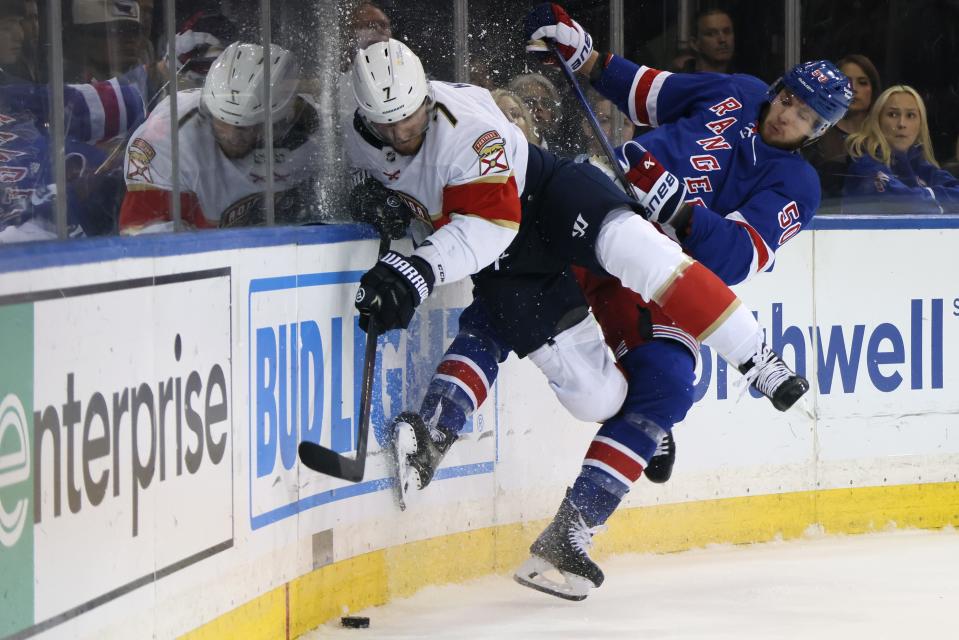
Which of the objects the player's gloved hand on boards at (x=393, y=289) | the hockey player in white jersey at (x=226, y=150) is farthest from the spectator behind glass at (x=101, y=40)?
the player's gloved hand on boards at (x=393, y=289)

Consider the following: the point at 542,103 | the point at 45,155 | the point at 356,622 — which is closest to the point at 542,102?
the point at 542,103

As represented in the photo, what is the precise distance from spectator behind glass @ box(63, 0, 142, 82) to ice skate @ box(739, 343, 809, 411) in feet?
5.07

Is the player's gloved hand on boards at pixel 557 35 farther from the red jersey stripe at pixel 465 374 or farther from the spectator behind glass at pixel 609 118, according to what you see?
the red jersey stripe at pixel 465 374

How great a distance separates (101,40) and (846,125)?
275 cm

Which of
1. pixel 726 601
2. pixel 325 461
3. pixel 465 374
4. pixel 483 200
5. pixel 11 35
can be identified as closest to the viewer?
pixel 11 35

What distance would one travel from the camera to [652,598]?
3.70 m

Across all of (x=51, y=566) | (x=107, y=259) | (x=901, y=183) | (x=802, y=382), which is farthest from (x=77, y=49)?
(x=901, y=183)

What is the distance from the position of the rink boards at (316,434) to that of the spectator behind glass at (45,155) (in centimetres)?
11

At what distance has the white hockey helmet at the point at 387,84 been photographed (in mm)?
3188

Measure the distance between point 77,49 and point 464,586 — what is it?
5.94 ft

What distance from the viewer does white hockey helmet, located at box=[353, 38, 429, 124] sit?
3188 millimetres

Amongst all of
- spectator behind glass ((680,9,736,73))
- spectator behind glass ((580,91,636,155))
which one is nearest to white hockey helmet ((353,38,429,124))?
spectator behind glass ((580,91,636,155))

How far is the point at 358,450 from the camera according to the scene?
10.5 feet

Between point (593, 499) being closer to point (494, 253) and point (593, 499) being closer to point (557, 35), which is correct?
point (494, 253)
